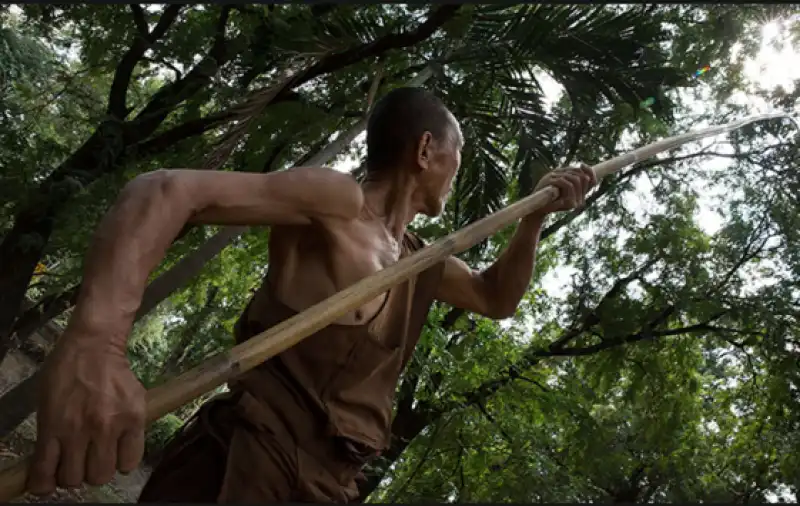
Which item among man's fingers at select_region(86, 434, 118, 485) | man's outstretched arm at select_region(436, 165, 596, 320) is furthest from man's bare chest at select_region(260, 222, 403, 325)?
man's fingers at select_region(86, 434, 118, 485)

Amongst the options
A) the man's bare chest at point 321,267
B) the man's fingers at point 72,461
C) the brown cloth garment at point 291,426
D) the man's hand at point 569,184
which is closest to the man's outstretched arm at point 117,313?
the man's fingers at point 72,461

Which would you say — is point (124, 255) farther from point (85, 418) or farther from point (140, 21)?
point (140, 21)

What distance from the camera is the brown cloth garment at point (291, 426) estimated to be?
150 cm

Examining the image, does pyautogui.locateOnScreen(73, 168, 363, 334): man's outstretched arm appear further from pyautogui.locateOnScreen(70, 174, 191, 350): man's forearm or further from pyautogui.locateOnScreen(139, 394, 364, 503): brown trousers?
pyautogui.locateOnScreen(139, 394, 364, 503): brown trousers

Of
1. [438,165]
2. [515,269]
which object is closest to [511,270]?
[515,269]

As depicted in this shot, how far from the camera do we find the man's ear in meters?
1.86

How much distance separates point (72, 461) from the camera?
1089 millimetres

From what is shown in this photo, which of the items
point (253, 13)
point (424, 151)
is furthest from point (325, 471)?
point (253, 13)

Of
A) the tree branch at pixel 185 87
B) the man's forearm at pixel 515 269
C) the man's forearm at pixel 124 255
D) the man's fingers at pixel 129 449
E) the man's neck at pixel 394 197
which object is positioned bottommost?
the man's fingers at pixel 129 449

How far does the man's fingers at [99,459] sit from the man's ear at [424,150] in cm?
104

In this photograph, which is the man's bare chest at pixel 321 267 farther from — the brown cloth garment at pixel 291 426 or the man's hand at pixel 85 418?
the man's hand at pixel 85 418

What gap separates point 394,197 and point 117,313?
33.6 inches

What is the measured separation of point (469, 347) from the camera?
282 inches

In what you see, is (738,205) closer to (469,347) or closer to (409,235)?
(469,347)
